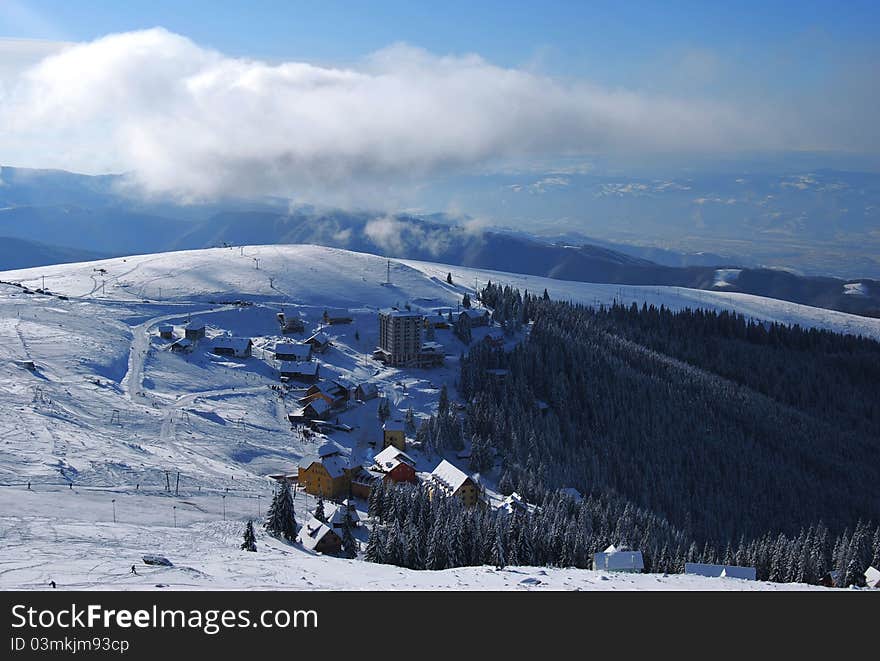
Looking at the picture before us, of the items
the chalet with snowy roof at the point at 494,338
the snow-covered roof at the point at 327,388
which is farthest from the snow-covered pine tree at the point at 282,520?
the chalet with snowy roof at the point at 494,338

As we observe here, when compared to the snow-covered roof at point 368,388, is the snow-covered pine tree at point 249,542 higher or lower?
lower

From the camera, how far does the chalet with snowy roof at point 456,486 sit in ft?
243

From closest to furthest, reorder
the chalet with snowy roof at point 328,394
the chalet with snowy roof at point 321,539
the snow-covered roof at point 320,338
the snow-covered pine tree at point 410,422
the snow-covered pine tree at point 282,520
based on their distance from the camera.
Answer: the chalet with snowy roof at point 321,539 < the snow-covered pine tree at point 282,520 < the snow-covered pine tree at point 410,422 < the chalet with snowy roof at point 328,394 < the snow-covered roof at point 320,338

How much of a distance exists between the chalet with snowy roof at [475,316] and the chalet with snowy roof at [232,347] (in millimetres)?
40359

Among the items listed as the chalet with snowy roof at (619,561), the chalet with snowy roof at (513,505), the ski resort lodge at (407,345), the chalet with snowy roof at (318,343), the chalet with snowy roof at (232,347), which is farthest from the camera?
the chalet with snowy roof at (318,343)

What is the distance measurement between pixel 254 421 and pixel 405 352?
116ft

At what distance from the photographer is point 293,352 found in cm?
11388

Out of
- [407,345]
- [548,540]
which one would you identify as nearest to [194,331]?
[407,345]

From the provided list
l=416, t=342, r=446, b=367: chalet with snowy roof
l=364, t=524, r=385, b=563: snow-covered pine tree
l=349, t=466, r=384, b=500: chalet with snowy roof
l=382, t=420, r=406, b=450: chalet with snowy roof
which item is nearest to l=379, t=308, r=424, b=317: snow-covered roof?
l=416, t=342, r=446, b=367: chalet with snowy roof

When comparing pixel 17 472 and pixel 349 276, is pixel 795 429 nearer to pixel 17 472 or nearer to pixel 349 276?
pixel 349 276

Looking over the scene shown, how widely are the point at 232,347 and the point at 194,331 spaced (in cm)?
811

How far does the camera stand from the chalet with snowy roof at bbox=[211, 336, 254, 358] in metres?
114

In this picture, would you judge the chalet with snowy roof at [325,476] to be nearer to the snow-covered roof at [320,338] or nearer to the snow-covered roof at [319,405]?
the snow-covered roof at [319,405]

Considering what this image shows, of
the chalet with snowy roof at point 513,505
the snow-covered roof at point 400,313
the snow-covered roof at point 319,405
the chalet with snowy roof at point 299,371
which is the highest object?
the snow-covered roof at point 400,313
